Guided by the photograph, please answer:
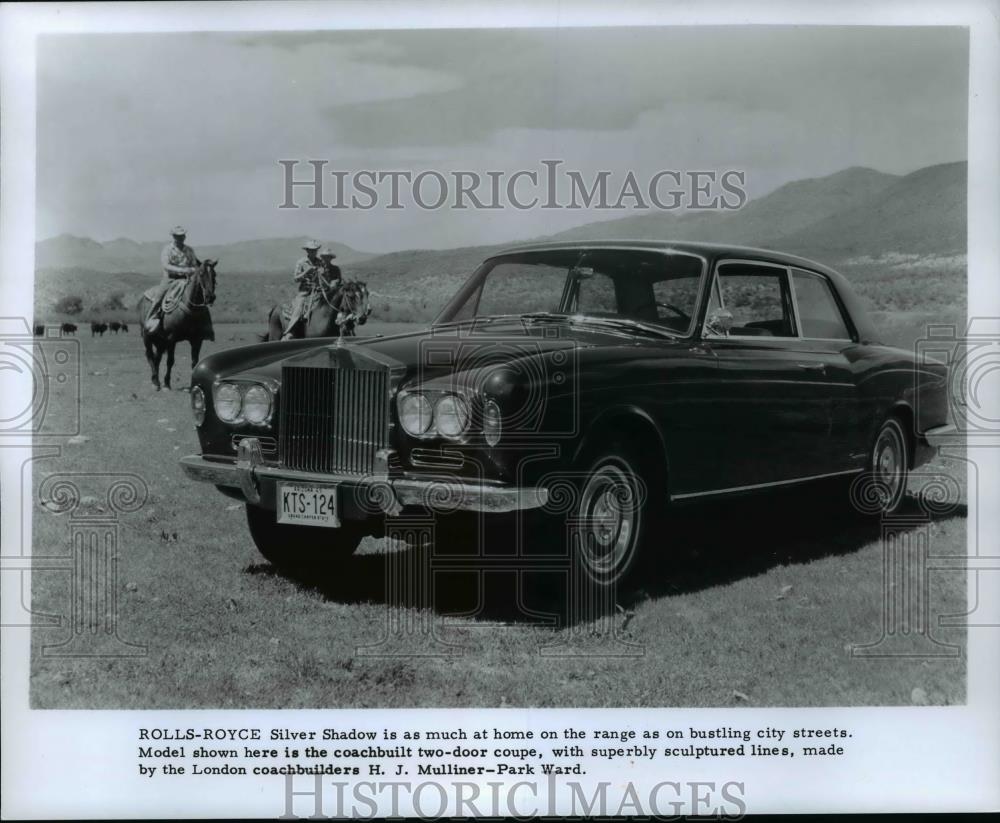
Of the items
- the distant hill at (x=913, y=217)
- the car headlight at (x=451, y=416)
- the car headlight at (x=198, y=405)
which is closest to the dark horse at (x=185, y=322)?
the car headlight at (x=198, y=405)

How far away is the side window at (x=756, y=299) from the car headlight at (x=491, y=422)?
148 centimetres

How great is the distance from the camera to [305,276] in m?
5.23

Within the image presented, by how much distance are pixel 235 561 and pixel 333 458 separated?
1002mm

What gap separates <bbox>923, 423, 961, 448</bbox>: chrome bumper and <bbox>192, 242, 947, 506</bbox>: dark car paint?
51 mm

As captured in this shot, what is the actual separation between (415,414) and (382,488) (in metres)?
0.32

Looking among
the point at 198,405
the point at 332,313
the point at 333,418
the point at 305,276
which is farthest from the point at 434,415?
the point at 305,276

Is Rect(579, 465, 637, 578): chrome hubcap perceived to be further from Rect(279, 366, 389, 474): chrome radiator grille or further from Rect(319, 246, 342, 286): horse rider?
Rect(319, 246, 342, 286): horse rider

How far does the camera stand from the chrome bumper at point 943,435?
203 inches

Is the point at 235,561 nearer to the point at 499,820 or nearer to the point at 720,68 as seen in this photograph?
the point at 499,820

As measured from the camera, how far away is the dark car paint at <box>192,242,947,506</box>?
164 inches

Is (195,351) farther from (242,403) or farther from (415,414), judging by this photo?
(415,414)

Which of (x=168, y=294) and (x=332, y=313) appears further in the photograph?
(x=168, y=294)

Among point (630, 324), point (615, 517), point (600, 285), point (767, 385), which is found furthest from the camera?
point (767, 385)

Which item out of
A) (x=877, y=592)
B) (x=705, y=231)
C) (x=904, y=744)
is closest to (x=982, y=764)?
(x=904, y=744)
